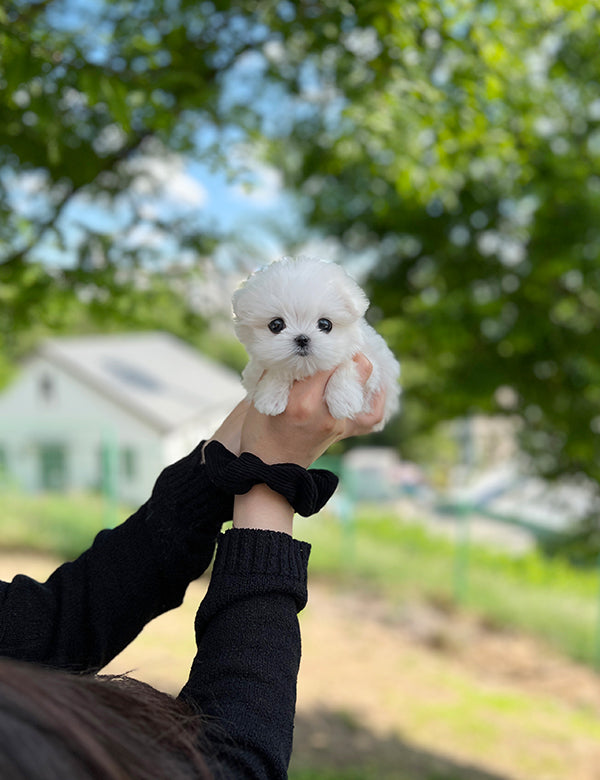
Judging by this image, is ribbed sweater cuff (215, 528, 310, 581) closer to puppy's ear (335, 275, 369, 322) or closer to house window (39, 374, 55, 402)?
puppy's ear (335, 275, 369, 322)

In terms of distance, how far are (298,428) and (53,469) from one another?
36.3ft

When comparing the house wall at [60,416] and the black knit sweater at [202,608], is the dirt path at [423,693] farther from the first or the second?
the house wall at [60,416]

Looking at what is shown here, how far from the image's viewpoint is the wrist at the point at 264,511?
931 millimetres

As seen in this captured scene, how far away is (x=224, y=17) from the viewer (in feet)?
9.19

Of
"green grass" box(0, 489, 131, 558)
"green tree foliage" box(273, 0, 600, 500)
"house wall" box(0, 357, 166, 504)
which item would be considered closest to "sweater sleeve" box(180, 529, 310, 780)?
"green tree foliage" box(273, 0, 600, 500)

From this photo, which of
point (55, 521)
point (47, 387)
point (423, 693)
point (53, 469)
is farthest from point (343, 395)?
point (47, 387)

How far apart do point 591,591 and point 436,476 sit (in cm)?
324

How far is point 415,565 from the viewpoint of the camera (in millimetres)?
8930

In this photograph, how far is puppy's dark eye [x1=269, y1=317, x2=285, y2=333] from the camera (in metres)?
0.98

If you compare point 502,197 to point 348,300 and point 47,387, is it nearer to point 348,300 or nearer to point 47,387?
point 348,300

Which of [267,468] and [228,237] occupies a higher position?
[228,237]

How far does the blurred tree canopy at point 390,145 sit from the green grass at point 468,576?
2.37 metres

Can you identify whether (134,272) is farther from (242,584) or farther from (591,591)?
(591,591)

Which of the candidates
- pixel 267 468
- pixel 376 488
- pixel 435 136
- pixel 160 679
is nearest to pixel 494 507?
pixel 376 488
